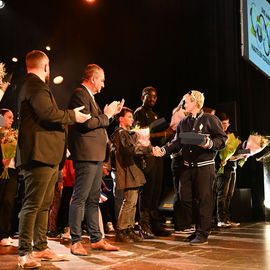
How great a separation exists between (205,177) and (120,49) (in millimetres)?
4774

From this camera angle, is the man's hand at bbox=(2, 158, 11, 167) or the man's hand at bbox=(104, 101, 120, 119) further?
the man's hand at bbox=(2, 158, 11, 167)

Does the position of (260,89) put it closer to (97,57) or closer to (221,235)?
(97,57)

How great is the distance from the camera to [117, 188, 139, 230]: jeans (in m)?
3.73

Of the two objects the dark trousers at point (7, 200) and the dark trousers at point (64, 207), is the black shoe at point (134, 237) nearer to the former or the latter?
the dark trousers at point (64, 207)

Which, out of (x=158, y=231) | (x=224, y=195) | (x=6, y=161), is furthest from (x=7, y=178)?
(x=224, y=195)

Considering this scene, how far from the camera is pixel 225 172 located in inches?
219

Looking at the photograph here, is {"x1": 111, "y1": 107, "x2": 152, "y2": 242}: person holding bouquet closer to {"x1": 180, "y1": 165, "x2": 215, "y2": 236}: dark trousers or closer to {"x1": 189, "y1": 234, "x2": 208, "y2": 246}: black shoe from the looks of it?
{"x1": 180, "y1": 165, "x2": 215, "y2": 236}: dark trousers

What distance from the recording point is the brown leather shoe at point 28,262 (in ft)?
7.66

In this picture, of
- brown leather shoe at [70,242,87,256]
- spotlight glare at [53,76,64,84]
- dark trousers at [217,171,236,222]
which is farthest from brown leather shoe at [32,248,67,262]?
spotlight glare at [53,76,64,84]

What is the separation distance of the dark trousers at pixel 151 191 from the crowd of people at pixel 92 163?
1cm

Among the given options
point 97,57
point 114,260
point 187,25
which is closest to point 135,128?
point 114,260

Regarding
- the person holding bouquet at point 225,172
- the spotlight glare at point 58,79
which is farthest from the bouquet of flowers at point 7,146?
the spotlight glare at point 58,79

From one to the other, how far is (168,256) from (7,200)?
6.22 ft

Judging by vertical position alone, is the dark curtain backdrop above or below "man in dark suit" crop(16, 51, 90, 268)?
above
